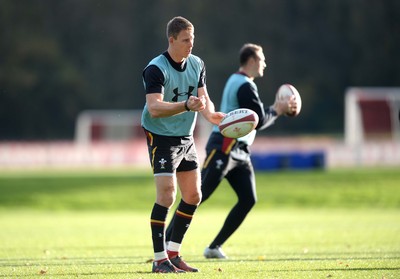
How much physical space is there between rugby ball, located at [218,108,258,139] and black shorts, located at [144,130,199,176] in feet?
1.45

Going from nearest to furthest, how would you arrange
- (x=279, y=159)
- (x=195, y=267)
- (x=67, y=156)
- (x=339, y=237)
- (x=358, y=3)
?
1. (x=195, y=267)
2. (x=339, y=237)
3. (x=279, y=159)
4. (x=67, y=156)
5. (x=358, y=3)

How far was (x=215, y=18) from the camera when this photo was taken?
235 ft

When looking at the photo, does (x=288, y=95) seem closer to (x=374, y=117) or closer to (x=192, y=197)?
(x=192, y=197)

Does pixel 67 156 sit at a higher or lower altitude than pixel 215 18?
lower

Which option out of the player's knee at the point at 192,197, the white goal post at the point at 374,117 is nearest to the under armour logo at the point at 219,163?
the player's knee at the point at 192,197

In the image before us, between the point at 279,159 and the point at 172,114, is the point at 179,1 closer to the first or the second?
the point at 279,159

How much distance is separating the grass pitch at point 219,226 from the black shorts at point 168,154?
3.26 feet

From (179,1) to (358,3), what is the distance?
1331 cm

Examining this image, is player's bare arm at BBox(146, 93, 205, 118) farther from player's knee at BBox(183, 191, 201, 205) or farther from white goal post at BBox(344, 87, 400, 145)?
white goal post at BBox(344, 87, 400, 145)

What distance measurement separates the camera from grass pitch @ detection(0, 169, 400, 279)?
30.3 feet

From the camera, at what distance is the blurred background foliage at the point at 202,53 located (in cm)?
6719

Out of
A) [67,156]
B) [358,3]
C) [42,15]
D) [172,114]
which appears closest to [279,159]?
[67,156]

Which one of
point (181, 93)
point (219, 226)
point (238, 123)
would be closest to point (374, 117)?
point (219, 226)

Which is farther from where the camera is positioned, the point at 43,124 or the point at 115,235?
the point at 43,124
